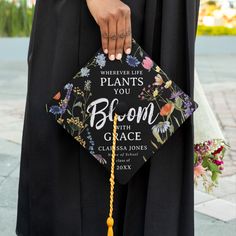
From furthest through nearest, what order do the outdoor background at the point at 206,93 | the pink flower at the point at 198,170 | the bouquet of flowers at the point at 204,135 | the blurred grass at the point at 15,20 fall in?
1. the blurred grass at the point at 15,20
2. the outdoor background at the point at 206,93
3. the pink flower at the point at 198,170
4. the bouquet of flowers at the point at 204,135

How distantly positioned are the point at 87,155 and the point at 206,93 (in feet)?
19.4

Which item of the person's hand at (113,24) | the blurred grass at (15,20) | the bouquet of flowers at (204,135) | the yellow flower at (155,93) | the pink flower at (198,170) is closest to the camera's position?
the person's hand at (113,24)

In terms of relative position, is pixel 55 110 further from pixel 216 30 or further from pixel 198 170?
pixel 216 30

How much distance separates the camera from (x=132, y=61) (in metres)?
1.86

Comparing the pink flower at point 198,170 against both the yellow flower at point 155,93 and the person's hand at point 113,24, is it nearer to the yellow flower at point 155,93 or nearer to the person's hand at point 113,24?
the yellow flower at point 155,93

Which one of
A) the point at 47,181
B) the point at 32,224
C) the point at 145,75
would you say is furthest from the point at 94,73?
the point at 32,224

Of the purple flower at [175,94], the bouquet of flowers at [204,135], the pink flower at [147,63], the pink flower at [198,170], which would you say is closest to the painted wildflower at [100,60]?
the pink flower at [147,63]

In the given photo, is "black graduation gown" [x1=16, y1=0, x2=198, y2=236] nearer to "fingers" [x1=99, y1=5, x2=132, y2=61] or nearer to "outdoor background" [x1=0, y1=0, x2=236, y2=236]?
"fingers" [x1=99, y1=5, x2=132, y2=61]

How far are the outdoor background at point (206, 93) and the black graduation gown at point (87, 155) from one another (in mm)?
1054

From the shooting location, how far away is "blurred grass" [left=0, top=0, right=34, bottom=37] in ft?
40.1

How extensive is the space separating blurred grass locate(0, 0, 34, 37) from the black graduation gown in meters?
10.5

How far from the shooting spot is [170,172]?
2.02 m

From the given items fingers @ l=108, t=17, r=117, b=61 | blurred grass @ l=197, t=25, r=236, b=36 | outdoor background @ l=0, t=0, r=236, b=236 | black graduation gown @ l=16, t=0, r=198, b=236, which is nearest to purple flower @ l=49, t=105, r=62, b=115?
black graduation gown @ l=16, t=0, r=198, b=236

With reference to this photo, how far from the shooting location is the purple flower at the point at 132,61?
1.86 meters
